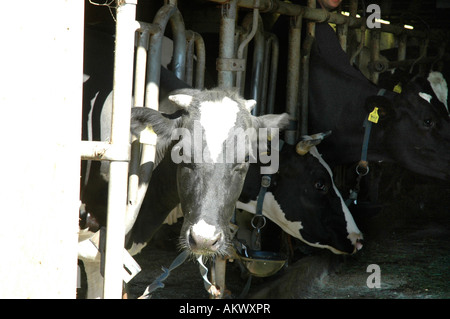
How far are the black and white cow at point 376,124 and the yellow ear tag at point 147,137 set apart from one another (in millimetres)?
2576

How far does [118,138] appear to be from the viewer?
219cm

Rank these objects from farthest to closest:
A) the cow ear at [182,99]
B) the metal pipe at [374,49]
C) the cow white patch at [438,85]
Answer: the metal pipe at [374,49] → the cow white patch at [438,85] → the cow ear at [182,99]

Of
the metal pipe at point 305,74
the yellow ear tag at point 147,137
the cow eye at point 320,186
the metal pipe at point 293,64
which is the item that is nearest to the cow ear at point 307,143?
the metal pipe at point 293,64

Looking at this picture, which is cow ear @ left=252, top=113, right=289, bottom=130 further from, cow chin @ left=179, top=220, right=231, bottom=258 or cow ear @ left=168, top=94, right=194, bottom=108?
cow chin @ left=179, top=220, right=231, bottom=258

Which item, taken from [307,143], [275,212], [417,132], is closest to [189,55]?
[307,143]

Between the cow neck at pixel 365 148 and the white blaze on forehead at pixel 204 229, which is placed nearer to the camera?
the white blaze on forehead at pixel 204 229

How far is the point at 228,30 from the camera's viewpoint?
3.79m

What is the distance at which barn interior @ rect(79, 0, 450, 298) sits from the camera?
5.05 metres

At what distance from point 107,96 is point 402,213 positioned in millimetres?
5656

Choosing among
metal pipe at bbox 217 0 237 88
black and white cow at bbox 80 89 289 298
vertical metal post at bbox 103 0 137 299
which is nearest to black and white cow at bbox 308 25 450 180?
metal pipe at bbox 217 0 237 88

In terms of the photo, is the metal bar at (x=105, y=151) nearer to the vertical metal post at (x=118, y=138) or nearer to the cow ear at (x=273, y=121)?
the vertical metal post at (x=118, y=138)

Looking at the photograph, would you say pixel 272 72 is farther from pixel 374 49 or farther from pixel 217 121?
pixel 374 49

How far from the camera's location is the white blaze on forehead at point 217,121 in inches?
126
